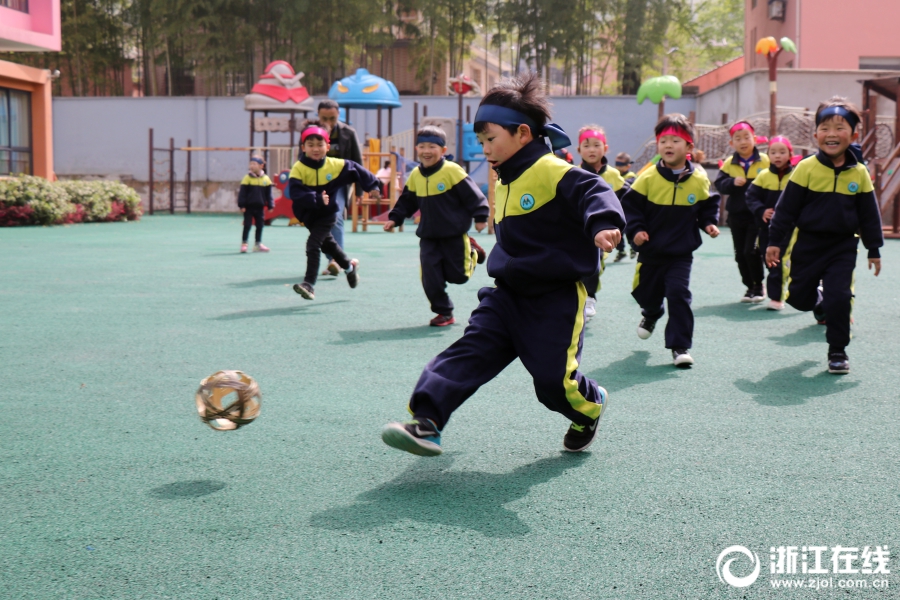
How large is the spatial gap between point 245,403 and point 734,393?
2.69 m

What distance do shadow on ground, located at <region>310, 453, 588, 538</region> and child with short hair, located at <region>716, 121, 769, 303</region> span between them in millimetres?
5888

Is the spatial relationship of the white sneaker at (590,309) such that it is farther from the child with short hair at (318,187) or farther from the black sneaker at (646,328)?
the child with short hair at (318,187)

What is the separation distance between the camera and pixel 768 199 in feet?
28.7

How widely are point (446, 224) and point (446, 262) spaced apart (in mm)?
312

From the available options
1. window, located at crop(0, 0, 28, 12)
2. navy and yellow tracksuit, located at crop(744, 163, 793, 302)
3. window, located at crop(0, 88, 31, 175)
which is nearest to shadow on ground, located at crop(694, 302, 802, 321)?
navy and yellow tracksuit, located at crop(744, 163, 793, 302)

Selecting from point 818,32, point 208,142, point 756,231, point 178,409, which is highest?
point 818,32

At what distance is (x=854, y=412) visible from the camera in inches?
184

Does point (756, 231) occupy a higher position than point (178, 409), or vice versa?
point (756, 231)

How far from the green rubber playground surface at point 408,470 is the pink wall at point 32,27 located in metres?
18.3

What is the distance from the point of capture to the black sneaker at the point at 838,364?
18.6 ft

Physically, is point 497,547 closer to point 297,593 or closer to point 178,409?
point 297,593

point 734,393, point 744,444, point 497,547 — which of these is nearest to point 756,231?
point 734,393

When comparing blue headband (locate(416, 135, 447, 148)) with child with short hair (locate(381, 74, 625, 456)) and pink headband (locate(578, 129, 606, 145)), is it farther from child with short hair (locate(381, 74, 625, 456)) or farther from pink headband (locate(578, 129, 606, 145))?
child with short hair (locate(381, 74, 625, 456))

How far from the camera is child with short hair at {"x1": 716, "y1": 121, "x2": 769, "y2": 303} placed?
9.15 meters
